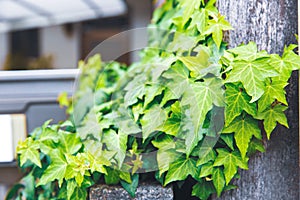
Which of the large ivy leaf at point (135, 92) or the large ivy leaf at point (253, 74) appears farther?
the large ivy leaf at point (135, 92)

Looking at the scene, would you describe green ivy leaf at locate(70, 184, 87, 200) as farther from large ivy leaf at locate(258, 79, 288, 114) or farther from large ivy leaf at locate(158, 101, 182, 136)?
large ivy leaf at locate(258, 79, 288, 114)

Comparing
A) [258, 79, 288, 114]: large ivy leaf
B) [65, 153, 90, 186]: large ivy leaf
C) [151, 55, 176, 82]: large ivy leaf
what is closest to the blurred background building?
[151, 55, 176, 82]: large ivy leaf

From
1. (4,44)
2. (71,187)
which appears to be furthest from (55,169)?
(4,44)

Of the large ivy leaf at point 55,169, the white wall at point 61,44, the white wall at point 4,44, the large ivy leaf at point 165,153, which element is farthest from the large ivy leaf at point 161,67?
the white wall at point 4,44

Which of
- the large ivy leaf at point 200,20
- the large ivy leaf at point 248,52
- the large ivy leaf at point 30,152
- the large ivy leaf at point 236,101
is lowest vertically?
the large ivy leaf at point 30,152

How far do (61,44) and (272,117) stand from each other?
504 cm

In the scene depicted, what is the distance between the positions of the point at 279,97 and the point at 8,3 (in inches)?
184

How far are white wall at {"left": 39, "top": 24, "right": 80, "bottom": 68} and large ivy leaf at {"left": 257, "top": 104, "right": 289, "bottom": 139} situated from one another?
4.77 meters

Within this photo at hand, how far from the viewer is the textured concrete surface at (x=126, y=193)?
4.99 feet

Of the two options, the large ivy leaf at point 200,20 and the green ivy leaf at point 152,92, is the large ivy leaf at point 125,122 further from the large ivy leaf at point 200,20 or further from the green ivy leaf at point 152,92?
the large ivy leaf at point 200,20

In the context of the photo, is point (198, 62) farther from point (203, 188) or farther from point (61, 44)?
point (61, 44)

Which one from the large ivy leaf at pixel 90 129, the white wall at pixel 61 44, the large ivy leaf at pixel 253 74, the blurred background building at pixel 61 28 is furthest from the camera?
the white wall at pixel 61 44

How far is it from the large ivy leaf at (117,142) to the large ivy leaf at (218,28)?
1.50 ft

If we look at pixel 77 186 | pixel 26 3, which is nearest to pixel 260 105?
pixel 77 186
